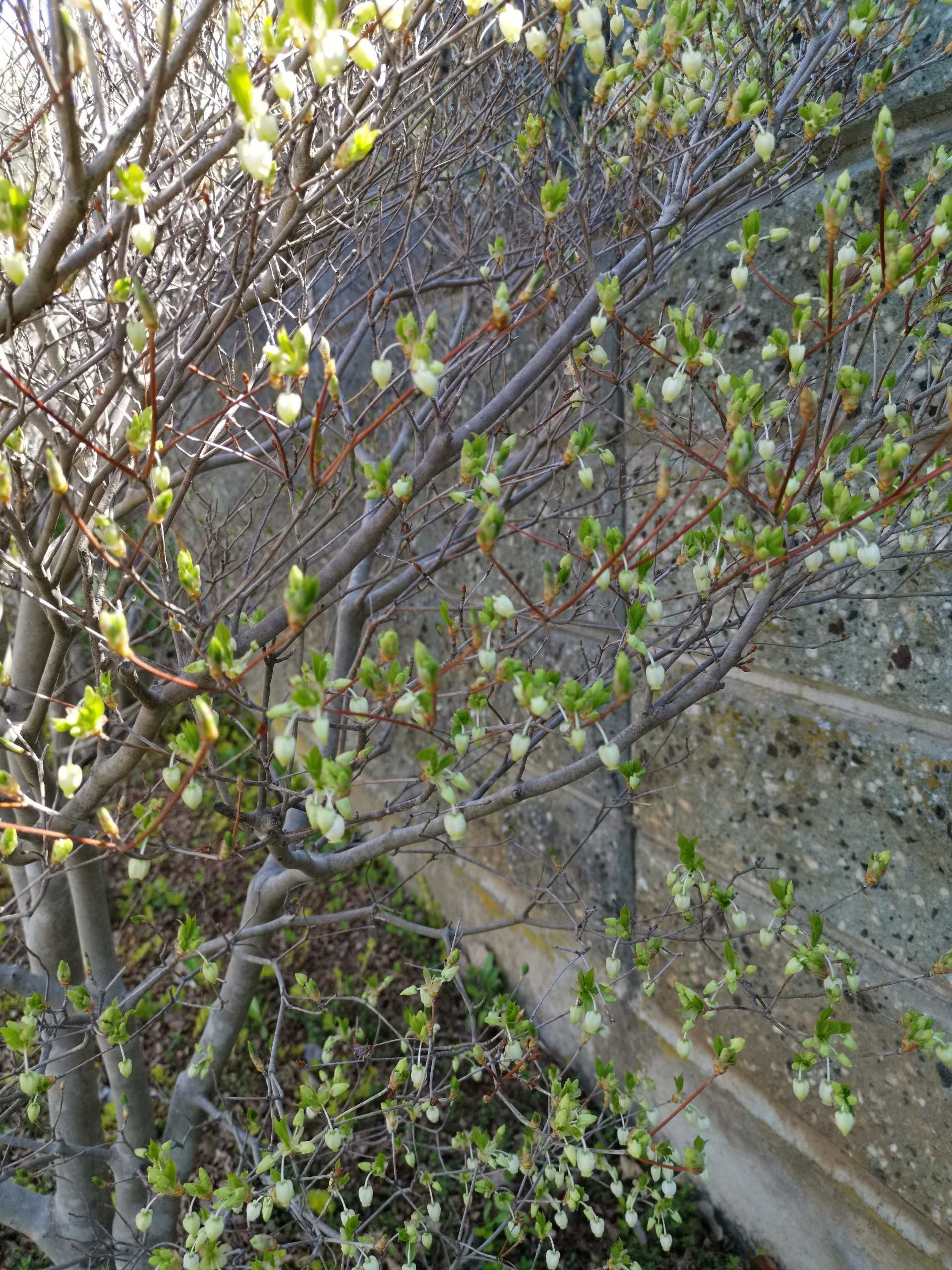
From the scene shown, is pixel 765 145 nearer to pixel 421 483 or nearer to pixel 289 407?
pixel 421 483

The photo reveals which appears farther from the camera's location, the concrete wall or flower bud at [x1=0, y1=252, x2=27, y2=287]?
the concrete wall

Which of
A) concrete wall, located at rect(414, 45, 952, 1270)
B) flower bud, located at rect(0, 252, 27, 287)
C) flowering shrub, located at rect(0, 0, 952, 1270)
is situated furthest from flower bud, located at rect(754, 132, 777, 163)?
flower bud, located at rect(0, 252, 27, 287)

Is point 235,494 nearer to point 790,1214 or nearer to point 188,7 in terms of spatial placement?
point 188,7

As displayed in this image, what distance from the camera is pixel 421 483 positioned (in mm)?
1332

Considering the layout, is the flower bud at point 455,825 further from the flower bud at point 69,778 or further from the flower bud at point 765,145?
the flower bud at point 765,145

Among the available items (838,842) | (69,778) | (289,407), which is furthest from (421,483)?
(838,842)

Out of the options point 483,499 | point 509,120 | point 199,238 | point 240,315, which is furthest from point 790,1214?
point 509,120

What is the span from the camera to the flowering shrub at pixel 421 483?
104 cm

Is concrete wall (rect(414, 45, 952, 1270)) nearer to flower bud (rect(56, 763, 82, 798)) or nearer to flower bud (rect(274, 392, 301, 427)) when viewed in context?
flower bud (rect(56, 763, 82, 798))

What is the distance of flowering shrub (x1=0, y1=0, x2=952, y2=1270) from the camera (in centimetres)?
104

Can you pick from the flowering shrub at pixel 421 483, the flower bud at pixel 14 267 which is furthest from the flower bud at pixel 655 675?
the flower bud at pixel 14 267

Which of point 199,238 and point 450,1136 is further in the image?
point 450,1136

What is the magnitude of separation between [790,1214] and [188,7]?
3.23 m

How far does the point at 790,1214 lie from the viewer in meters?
2.09
